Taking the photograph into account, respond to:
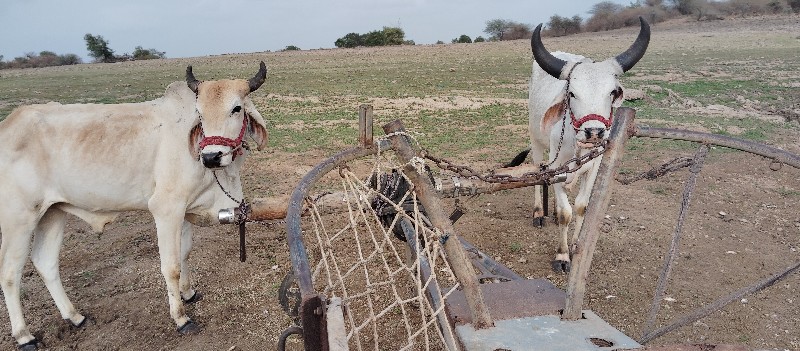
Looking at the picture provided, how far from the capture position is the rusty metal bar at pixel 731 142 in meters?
2.88

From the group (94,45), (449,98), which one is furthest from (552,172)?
(94,45)

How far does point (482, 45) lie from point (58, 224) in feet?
116

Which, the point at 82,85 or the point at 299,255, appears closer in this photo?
the point at 299,255

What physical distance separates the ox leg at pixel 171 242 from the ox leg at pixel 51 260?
855mm

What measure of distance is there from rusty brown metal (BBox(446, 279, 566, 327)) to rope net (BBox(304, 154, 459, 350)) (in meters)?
0.10

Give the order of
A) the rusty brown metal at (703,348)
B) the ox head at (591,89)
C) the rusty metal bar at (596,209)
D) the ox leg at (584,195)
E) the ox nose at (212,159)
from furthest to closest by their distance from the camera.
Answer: the ox leg at (584,195), the ox head at (591,89), the ox nose at (212,159), the rusty metal bar at (596,209), the rusty brown metal at (703,348)

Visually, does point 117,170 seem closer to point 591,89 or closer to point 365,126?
point 365,126

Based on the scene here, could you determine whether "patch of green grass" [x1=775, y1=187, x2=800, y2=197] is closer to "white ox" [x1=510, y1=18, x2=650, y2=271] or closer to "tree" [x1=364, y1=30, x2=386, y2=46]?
"white ox" [x1=510, y1=18, x2=650, y2=271]

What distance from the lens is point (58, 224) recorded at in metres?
4.72

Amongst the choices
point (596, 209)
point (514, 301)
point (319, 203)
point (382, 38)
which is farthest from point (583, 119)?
point (382, 38)

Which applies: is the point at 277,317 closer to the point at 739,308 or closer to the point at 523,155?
the point at 523,155

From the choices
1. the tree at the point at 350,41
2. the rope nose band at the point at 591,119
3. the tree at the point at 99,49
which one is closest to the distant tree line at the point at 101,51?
the tree at the point at 99,49

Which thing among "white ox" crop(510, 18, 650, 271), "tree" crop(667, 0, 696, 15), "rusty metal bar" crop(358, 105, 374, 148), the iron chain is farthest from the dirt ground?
"tree" crop(667, 0, 696, 15)

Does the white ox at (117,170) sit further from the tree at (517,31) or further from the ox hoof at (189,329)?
the tree at (517,31)
